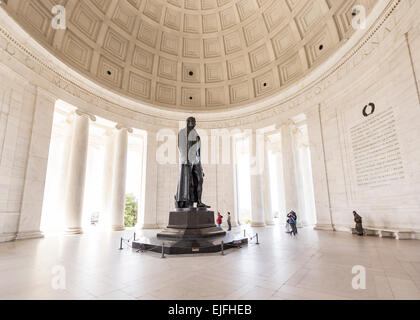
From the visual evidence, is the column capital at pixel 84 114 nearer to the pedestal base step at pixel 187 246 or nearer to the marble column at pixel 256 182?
the pedestal base step at pixel 187 246

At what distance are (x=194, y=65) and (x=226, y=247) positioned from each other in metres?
19.9

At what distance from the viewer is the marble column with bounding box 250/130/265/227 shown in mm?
19547

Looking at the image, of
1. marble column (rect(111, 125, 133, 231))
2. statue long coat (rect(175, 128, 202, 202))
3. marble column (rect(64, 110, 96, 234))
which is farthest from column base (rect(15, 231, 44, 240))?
statue long coat (rect(175, 128, 202, 202))

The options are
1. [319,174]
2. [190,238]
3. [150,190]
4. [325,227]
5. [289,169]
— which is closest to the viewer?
[190,238]

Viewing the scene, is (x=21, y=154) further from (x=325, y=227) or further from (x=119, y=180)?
(x=325, y=227)

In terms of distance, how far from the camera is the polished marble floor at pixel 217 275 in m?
3.59

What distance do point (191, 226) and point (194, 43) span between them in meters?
19.6

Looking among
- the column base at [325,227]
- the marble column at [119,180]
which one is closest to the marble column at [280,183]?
the column base at [325,227]

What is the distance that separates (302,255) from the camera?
21.2ft

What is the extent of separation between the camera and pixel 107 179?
19781 millimetres

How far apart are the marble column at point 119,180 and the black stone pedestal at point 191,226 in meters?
10.3

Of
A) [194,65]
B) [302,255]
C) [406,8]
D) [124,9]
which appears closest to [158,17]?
[124,9]

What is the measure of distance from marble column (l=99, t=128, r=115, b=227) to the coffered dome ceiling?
14.7 feet

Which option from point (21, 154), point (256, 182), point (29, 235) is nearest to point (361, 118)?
point (256, 182)
